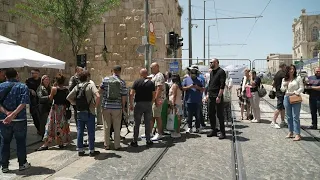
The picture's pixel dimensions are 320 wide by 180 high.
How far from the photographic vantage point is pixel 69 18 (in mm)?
11016

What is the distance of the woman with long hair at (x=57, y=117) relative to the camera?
645 centimetres

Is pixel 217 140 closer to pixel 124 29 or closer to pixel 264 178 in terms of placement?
pixel 264 178

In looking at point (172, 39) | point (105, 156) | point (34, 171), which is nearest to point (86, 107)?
point (105, 156)

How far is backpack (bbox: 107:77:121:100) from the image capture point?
614 centimetres

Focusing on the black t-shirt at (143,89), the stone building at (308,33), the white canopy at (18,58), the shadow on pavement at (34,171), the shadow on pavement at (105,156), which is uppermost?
the stone building at (308,33)

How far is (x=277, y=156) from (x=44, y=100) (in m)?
5.09

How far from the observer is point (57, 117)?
21.5ft

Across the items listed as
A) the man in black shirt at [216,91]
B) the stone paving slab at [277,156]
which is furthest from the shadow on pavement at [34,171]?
the man in black shirt at [216,91]

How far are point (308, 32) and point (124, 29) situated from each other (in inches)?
3025

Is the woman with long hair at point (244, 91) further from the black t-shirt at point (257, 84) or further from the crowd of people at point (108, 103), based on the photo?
the crowd of people at point (108, 103)

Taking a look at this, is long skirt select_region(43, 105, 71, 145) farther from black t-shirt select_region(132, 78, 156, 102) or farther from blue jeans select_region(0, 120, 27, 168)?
black t-shirt select_region(132, 78, 156, 102)

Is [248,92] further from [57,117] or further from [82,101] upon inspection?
[57,117]

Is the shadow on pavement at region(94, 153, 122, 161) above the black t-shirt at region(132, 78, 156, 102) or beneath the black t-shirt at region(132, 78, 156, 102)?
beneath

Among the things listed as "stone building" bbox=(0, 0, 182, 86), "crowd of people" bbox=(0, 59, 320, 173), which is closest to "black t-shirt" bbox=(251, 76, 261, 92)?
"crowd of people" bbox=(0, 59, 320, 173)
